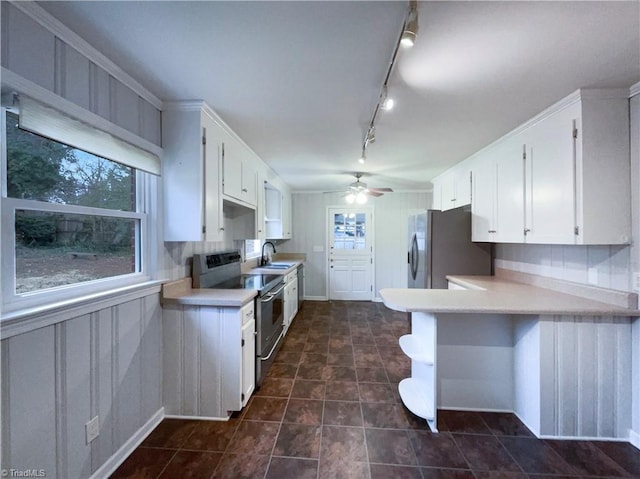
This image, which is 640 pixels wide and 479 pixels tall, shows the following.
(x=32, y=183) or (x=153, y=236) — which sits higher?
(x=32, y=183)

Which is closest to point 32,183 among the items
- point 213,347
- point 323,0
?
point 213,347

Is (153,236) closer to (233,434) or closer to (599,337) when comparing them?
(233,434)

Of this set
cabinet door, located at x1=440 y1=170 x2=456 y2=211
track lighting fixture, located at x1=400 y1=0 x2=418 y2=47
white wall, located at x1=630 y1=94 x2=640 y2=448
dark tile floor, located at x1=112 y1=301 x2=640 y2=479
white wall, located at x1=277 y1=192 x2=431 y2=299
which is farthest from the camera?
white wall, located at x1=277 y1=192 x2=431 y2=299

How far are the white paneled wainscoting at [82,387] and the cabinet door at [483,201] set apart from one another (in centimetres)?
314

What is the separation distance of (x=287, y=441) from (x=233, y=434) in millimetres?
390

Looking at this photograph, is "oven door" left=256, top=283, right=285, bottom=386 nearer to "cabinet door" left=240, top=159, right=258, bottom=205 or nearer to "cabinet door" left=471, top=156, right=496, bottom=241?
"cabinet door" left=240, top=159, right=258, bottom=205

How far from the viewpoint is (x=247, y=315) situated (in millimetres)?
2102

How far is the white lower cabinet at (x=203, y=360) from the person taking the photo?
193 centimetres

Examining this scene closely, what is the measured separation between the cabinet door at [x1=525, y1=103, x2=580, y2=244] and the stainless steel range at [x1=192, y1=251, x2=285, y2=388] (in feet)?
7.87

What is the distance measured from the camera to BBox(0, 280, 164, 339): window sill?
41.2 inches

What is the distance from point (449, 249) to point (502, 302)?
4.10 ft

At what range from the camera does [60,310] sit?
1.23 metres

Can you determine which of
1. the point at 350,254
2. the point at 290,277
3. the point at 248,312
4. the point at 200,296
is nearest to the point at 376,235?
the point at 350,254

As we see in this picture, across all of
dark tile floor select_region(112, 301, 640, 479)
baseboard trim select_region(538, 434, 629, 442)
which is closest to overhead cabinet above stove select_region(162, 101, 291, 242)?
dark tile floor select_region(112, 301, 640, 479)
